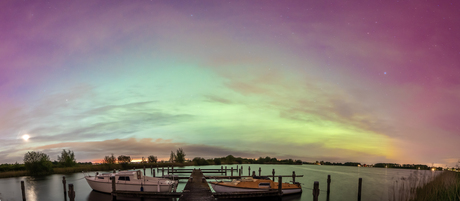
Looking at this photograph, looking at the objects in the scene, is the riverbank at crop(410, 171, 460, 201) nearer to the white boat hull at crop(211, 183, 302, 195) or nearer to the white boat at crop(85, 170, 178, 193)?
the white boat hull at crop(211, 183, 302, 195)

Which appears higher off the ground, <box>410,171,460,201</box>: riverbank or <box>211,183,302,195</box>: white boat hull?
<box>410,171,460,201</box>: riverbank

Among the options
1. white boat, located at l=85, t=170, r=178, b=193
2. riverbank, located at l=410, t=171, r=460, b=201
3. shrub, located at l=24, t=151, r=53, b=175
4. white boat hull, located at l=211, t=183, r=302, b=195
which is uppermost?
riverbank, located at l=410, t=171, r=460, b=201

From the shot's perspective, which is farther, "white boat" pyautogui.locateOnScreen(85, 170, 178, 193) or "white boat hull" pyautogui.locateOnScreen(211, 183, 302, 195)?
"white boat hull" pyautogui.locateOnScreen(211, 183, 302, 195)

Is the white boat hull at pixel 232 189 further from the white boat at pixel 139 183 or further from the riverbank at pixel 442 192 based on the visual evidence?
the riverbank at pixel 442 192

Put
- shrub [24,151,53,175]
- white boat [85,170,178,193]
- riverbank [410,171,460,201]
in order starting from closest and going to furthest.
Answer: riverbank [410,171,460,201] < white boat [85,170,178,193] < shrub [24,151,53,175]

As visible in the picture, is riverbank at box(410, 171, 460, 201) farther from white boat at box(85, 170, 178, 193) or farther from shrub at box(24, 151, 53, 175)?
shrub at box(24, 151, 53, 175)

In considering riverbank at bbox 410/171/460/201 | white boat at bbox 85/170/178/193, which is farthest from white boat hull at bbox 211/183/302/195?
riverbank at bbox 410/171/460/201

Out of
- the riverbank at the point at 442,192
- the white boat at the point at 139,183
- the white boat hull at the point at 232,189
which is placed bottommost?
the white boat hull at the point at 232,189

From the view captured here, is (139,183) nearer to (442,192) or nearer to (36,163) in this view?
(442,192)

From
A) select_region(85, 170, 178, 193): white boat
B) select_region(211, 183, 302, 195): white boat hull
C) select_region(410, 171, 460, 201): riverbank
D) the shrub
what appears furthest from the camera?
the shrub

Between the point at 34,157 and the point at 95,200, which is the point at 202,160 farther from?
the point at 95,200

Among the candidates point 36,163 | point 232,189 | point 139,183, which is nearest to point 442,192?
point 232,189

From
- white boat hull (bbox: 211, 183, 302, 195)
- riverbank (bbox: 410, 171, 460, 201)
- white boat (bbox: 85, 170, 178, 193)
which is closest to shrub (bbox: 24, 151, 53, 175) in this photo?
white boat (bbox: 85, 170, 178, 193)

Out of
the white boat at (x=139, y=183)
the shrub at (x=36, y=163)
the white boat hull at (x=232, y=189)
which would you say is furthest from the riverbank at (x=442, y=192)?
the shrub at (x=36, y=163)
